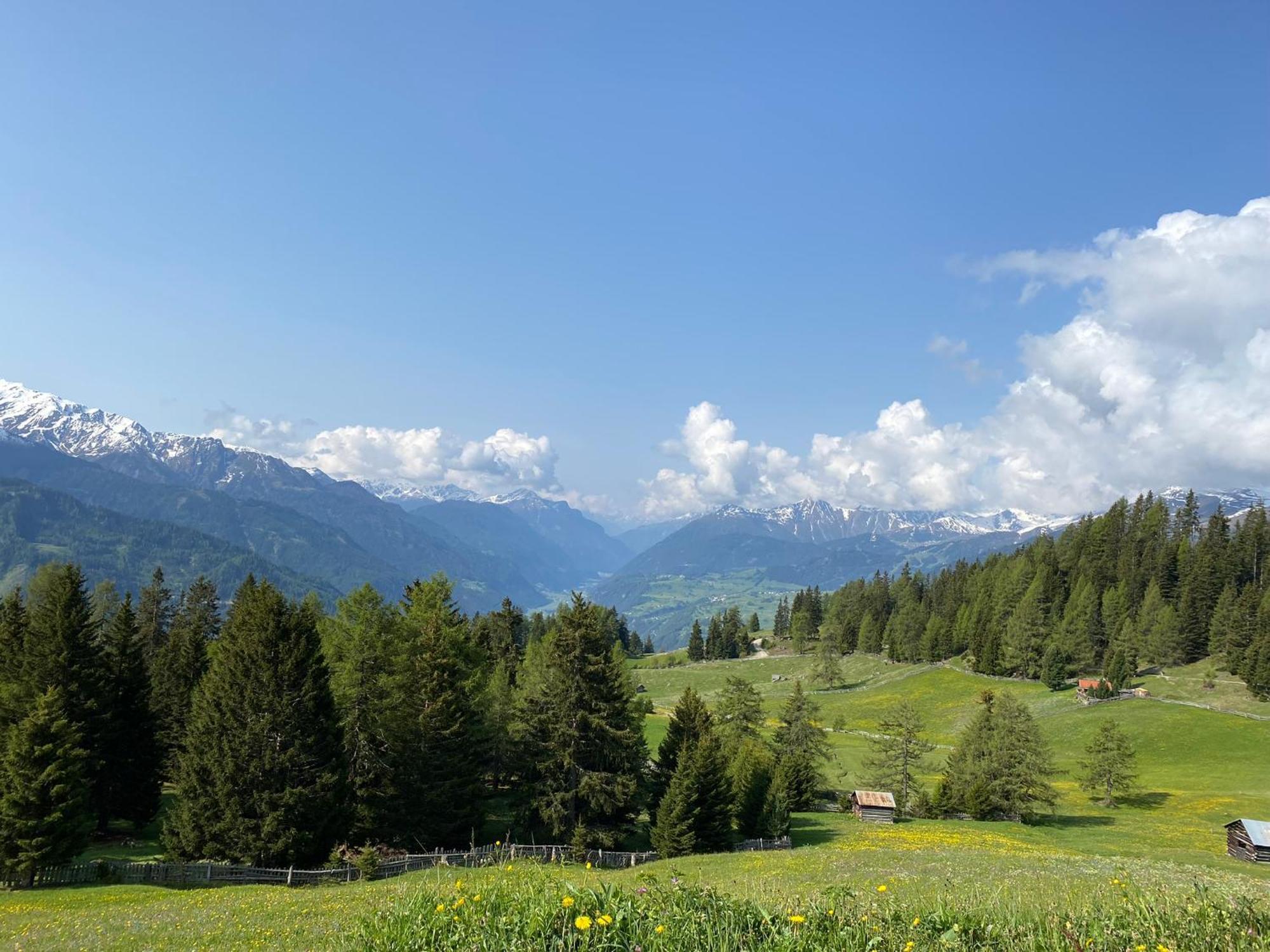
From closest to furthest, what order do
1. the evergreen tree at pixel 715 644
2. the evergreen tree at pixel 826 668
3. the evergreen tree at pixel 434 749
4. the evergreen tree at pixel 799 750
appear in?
the evergreen tree at pixel 434 749 < the evergreen tree at pixel 799 750 < the evergreen tree at pixel 826 668 < the evergreen tree at pixel 715 644

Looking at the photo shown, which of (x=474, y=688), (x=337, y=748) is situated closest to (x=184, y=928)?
(x=337, y=748)

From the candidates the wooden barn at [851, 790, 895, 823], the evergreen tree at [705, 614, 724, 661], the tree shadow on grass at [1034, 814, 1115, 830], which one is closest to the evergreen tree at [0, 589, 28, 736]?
the wooden barn at [851, 790, 895, 823]

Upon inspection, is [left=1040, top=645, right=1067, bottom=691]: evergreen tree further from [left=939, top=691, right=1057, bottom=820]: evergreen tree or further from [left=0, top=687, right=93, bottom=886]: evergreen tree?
[left=0, top=687, right=93, bottom=886]: evergreen tree

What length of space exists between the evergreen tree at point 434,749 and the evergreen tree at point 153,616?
45886 millimetres

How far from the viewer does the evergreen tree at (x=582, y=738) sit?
42.6 metres

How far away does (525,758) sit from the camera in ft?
145

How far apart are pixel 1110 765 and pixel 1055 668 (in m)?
48.4

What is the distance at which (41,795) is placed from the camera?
31.5 m

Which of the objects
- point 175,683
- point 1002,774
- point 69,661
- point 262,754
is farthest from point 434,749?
point 1002,774

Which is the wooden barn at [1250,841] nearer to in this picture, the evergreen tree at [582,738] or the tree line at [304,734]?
the tree line at [304,734]

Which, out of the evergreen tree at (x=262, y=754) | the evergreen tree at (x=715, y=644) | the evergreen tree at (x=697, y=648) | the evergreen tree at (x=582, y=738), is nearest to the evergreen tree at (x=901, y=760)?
the evergreen tree at (x=582, y=738)

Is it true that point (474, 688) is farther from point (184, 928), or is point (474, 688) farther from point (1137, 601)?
point (1137, 601)

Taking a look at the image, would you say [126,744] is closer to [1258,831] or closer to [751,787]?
[751,787]

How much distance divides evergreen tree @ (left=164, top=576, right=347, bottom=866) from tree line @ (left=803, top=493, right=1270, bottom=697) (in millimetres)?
108376
